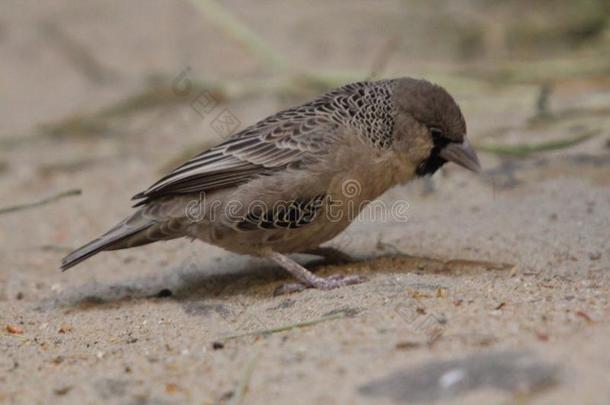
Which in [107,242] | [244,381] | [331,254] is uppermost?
[107,242]

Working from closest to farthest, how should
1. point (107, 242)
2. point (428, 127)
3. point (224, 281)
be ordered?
point (428, 127) < point (107, 242) < point (224, 281)

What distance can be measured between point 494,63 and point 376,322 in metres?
7.19

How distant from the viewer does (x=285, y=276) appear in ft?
17.6

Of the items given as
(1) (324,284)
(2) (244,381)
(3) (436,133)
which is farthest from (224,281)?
(2) (244,381)

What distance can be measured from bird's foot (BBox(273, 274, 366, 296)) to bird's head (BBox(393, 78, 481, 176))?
30.0 inches

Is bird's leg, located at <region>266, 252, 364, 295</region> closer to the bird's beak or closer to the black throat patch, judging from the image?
the black throat patch

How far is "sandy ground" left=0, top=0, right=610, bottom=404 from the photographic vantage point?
320cm

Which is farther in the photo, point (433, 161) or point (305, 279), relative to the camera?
point (433, 161)

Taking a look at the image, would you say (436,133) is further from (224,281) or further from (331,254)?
(224,281)

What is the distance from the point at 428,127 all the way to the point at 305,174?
759mm

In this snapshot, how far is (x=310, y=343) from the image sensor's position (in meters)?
3.56

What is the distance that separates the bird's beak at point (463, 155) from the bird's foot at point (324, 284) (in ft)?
2.83

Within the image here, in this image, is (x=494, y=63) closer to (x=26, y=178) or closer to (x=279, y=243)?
(x=26, y=178)
